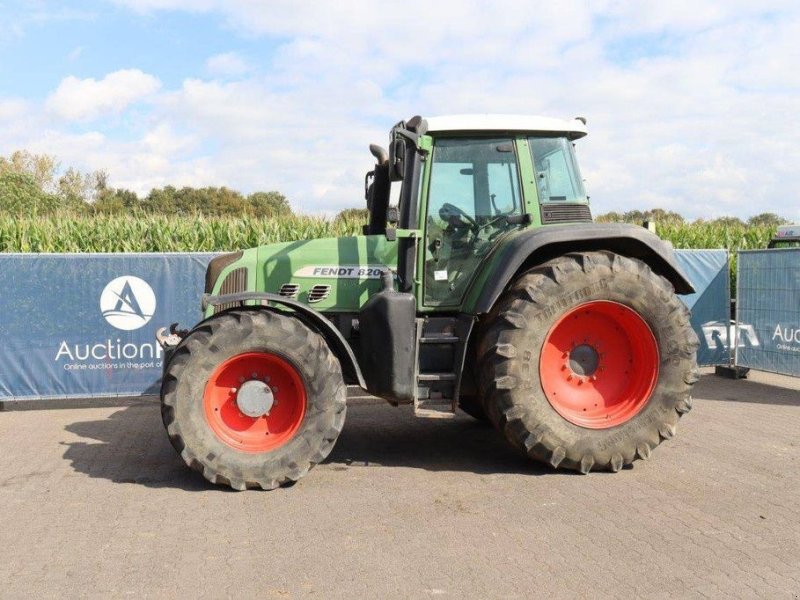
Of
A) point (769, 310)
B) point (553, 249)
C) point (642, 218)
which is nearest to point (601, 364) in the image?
point (553, 249)

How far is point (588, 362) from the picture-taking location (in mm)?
6543

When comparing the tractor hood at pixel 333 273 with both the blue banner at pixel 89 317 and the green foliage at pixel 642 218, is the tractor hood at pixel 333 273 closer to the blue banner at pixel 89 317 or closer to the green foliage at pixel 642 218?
the blue banner at pixel 89 317

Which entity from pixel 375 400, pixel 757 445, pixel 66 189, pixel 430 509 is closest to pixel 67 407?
pixel 375 400

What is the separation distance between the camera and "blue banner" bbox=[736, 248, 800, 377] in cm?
1059

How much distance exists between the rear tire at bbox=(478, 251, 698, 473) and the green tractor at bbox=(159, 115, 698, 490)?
0.04 ft

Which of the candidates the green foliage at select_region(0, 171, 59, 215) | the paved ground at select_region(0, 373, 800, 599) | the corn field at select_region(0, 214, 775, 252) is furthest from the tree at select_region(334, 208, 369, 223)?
the green foliage at select_region(0, 171, 59, 215)

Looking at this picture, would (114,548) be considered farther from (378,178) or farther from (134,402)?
(134,402)

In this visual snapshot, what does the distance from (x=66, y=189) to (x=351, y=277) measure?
41.8 metres

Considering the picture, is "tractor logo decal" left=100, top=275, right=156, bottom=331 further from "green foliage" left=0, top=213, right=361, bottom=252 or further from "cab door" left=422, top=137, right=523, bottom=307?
"cab door" left=422, top=137, right=523, bottom=307

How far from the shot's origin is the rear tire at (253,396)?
5.86m

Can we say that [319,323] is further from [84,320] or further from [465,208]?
[84,320]

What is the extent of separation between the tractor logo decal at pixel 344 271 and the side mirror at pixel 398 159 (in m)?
0.91

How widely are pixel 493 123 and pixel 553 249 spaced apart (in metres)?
1.14

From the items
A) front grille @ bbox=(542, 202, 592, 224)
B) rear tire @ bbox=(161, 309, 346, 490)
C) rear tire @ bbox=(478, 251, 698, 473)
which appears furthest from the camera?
front grille @ bbox=(542, 202, 592, 224)
